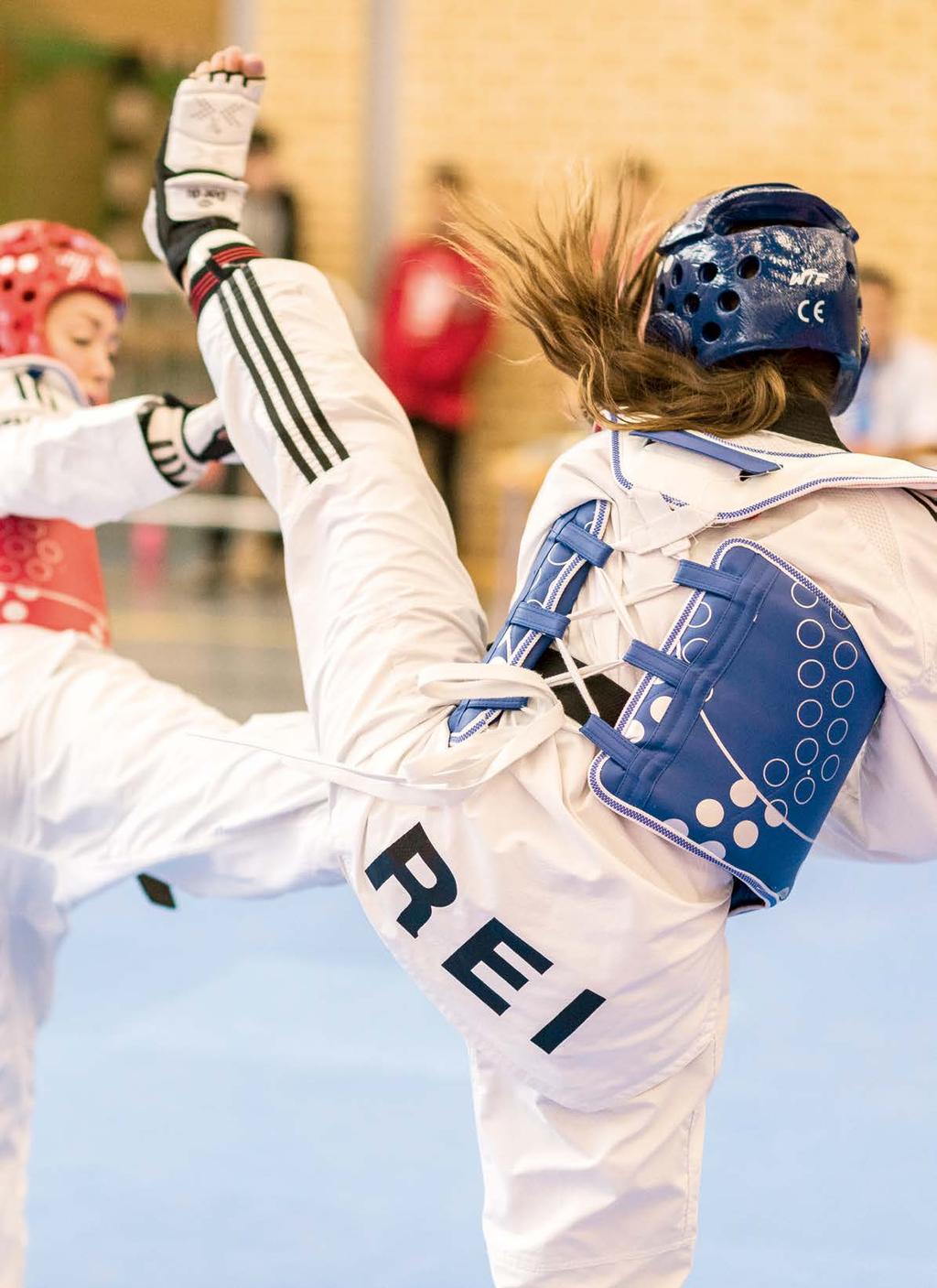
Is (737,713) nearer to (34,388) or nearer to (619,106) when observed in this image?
(34,388)

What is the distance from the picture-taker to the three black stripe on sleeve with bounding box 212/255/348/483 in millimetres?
2139

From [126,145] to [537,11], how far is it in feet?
9.43

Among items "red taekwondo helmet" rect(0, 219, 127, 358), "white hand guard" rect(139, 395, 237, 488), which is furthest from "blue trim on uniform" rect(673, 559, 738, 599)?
"red taekwondo helmet" rect(0, 219, 127, 358)

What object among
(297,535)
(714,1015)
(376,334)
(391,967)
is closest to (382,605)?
(297,535)

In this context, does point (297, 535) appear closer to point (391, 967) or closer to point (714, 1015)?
point (714, 1015)

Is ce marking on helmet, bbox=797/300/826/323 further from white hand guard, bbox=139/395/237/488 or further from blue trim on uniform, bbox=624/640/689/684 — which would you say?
white hand guard, bbox=139/395/237/488

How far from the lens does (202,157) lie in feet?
7.97

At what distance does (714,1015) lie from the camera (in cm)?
193

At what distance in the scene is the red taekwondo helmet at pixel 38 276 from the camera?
9.36ft

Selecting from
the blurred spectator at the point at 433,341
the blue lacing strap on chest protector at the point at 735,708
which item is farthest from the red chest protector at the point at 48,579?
the blurred spectator at the point at 433,341

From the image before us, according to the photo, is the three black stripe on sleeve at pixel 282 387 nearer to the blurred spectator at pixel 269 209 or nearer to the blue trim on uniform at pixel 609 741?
the blue trim on uniform at pixel 609 741

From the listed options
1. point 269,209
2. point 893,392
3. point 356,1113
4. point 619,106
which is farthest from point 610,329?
point 619,106

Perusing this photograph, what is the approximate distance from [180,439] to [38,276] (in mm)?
576

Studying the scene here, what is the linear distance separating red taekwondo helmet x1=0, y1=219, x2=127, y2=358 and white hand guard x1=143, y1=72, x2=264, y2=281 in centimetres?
48
